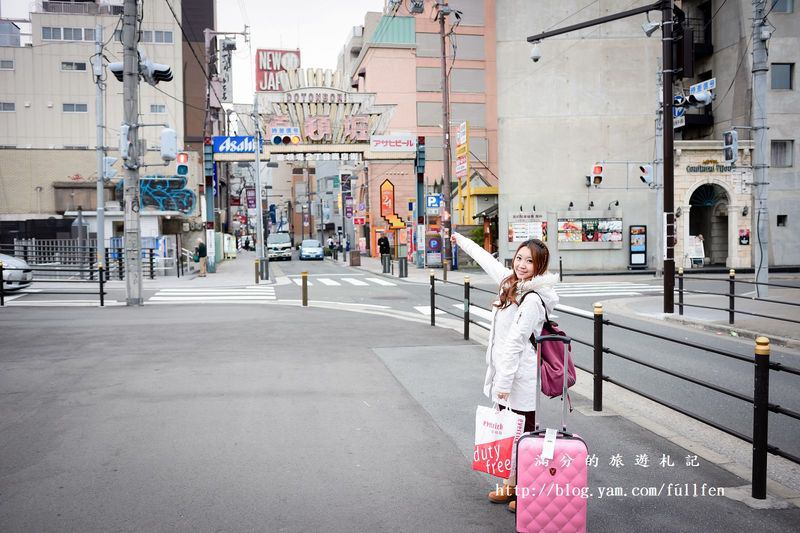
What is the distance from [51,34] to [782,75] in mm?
47755

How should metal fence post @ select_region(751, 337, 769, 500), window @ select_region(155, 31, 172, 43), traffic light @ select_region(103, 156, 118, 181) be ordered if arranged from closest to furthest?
metal fence post @ select_region(751, 337, 769, 500) → traffic light @ select_region(103, 156, 118, 181) → window @ select_region(155, 31, 172, 43)

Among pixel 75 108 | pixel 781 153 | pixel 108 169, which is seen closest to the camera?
pixel 108 169

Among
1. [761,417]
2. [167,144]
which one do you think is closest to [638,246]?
[167,144]

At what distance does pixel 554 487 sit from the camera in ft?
13.0

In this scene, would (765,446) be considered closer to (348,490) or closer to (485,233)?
(348,490)

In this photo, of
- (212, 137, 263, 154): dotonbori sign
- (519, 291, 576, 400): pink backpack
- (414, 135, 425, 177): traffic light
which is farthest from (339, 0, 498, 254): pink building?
(519, 291, 576, 400): pink backpack

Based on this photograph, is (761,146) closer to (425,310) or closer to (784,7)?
(425,310)

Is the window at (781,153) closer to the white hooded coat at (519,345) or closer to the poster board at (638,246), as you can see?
the poster board at (638,246)

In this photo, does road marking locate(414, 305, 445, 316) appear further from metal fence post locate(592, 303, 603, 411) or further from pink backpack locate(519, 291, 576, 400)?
Result: pink backpack locate(519, 291, 576, 400)

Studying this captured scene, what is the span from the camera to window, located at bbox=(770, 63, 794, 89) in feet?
112

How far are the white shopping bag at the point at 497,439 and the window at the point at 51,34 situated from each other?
5419 cm

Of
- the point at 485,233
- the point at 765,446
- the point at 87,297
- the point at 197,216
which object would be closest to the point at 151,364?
the point at 765,446

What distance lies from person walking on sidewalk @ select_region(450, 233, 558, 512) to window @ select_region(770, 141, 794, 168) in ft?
115

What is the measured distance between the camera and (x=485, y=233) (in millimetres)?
38344
